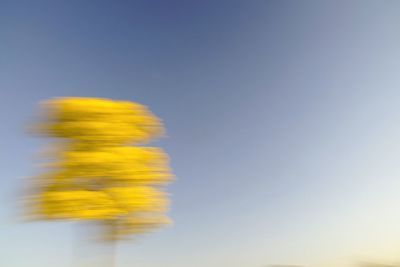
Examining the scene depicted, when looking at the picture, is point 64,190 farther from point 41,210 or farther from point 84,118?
point 84,118

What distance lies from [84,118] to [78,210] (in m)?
2.32

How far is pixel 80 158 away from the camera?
1387 cm

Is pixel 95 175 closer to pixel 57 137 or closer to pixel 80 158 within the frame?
pixel 80 158

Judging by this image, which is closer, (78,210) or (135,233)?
(78,210)

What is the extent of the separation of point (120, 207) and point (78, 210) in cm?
111

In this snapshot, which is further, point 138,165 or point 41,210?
point 138,165

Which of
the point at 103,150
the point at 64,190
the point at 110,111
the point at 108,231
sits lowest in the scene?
the point at 108,231

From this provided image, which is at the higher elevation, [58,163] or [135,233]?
[58,163]

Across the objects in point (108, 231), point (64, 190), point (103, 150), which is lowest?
point (108, 231)

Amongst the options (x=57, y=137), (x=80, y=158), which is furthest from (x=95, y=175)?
(x=57, y=137)

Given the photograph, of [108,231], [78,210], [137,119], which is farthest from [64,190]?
[137,119]

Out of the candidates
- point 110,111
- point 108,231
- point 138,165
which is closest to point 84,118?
point 110,111

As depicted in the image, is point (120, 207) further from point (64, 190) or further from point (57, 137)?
point (57, 137)

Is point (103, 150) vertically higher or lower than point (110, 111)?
lower
